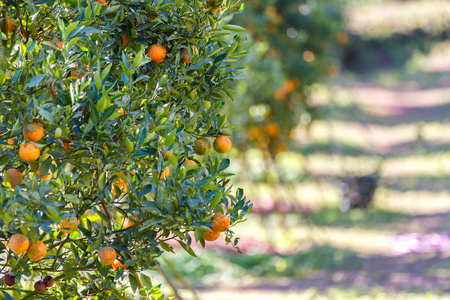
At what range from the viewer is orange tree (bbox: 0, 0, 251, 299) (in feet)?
4.94

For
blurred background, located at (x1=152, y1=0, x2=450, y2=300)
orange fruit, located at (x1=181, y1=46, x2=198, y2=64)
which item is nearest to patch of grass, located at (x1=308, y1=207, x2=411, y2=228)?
blurred background, located at (x1=152, y1=0, x2=450, y2=300)

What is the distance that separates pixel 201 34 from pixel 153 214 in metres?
0.62

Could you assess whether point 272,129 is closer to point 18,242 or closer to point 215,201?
point 215,201

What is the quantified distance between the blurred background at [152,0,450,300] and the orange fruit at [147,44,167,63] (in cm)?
112

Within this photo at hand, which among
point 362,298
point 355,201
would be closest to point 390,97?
point 355,201

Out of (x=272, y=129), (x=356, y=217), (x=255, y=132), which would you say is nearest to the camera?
(x=255, y=132)

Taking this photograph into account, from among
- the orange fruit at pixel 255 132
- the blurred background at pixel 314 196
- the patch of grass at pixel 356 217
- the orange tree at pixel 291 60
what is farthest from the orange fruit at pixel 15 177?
the patch of grass at pixel 356 217

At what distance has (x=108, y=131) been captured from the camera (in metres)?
1.53

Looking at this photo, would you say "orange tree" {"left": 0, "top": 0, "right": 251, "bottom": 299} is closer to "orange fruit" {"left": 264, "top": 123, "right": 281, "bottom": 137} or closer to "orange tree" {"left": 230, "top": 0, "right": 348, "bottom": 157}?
"orange tree" {"left": 230, "top": 0, "right": 348, "bottom": 157}

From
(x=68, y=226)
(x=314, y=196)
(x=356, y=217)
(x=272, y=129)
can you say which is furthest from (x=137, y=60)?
(x=314, y=196)

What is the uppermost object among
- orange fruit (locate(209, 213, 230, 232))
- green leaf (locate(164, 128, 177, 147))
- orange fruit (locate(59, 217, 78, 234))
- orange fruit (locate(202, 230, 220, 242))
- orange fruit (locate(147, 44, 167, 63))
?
orange fruit (locate(147, 44, 167, 63))

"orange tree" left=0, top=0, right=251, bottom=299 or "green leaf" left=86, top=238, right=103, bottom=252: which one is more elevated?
"orange tree" left=0, top=0, right=251, bottom=299

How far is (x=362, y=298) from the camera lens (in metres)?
5.08

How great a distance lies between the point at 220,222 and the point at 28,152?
0.58m
